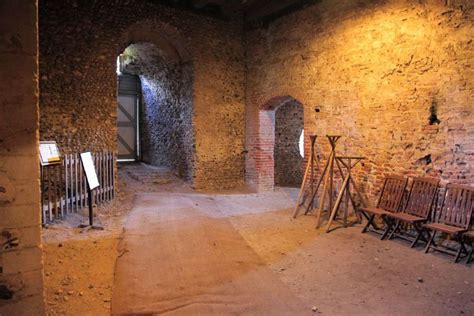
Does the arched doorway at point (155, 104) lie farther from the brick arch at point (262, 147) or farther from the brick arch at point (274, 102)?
the brick arch at point (274, 102)

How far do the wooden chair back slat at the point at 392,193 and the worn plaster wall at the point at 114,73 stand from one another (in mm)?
4541

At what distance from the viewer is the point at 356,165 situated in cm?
646

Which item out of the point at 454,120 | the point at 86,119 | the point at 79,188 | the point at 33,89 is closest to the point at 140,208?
the point at 79,188

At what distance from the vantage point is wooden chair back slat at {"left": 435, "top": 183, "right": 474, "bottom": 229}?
14.8 ft

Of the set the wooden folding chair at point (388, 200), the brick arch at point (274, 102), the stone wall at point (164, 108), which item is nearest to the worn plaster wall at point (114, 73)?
the stone wall at point (164, 108)

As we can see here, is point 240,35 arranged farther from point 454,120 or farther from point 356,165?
point 454,120

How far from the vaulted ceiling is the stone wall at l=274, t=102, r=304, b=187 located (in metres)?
3.04

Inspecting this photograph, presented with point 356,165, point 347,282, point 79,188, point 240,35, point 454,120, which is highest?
point 240,35

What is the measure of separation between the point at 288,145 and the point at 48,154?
7516 millimetres

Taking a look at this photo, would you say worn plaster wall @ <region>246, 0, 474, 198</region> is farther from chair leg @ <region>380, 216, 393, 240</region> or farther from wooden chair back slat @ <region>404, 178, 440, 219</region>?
chair leg @ <region>380, 216, 393, 240</region>

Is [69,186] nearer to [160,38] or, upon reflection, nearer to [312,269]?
[312,269]

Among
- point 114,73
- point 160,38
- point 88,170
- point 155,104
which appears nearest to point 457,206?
point 88,170

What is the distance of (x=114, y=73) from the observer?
25.4ft

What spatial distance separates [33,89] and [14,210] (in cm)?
85
